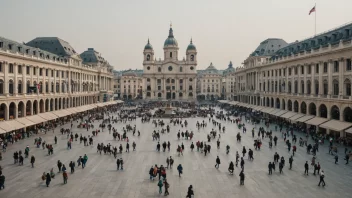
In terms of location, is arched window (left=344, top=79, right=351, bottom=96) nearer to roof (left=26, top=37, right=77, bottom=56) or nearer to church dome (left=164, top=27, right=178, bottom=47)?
roof (left=26, top=37, right=77, bottom=56)

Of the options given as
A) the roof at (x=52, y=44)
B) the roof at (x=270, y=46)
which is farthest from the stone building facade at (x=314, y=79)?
the roof at (x=52, y=44)

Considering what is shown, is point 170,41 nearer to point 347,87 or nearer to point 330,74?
point 330,74

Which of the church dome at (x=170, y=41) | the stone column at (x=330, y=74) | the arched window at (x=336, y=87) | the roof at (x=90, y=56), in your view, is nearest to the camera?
the arched window at (x=336, y=87)

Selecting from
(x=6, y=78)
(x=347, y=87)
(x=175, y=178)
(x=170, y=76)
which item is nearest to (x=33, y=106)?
(x=6, y=78)

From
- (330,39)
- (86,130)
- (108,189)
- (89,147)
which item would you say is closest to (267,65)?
(330,39)

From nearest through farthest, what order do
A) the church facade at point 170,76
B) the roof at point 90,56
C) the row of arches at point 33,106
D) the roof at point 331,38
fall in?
the roof at point 331,38 → the row of arches at point 33,106 → the roof at point 90,56 → the church facade at point 170,76

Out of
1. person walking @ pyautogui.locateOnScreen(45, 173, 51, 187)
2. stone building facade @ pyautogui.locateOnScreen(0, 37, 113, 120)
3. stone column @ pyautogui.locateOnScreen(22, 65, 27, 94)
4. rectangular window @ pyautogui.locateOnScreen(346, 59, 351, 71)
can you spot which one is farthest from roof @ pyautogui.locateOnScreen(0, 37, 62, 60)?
rectangular window @ pyautogui.locateOnScreen(346, 59, 351, 71)

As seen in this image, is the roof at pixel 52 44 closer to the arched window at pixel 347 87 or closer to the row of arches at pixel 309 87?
the row of arches at pixel 309 87
